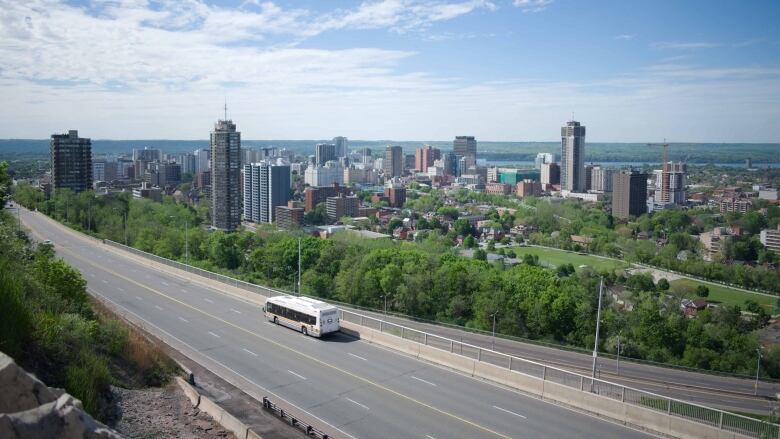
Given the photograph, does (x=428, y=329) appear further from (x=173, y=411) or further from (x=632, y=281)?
(x=632, y=281)

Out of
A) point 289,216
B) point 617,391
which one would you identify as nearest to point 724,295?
point 617,391

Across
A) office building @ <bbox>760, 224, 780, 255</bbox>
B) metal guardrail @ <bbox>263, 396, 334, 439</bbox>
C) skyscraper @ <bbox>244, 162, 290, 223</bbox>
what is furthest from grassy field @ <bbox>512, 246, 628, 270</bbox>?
metal guardrail @ <bbox>263, 396, 334, 439</bbox>

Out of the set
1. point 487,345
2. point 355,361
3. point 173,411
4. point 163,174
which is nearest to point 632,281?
point 487,345

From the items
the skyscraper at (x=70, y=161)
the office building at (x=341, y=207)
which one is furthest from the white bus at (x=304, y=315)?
the office building at (x=341, y=207)

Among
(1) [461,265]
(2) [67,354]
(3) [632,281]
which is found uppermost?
(2) [67,354]

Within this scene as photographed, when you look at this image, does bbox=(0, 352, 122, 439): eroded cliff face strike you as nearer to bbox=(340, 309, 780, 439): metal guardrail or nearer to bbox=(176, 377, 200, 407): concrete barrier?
bbox=(176, 377, 200, 407): concrete barrier

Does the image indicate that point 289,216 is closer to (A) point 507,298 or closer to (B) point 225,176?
(B) point 225,176

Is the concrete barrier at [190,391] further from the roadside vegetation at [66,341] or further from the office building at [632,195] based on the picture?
the office building at [632,195]
